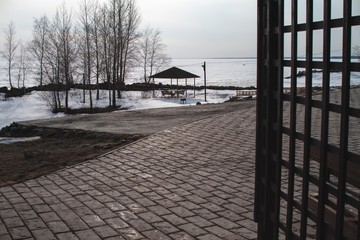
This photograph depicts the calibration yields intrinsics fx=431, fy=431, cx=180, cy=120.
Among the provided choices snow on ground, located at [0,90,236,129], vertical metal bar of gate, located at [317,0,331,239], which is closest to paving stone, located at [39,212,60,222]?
vertical metal bar of gate, located at [317,0,331,239]

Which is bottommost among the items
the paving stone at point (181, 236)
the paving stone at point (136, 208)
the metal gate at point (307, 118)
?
the paving stone at point (181, 236)

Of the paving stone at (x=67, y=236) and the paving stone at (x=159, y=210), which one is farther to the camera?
the paving stone at (x=159, y=210)

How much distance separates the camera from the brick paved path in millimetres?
4254

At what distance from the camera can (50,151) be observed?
30.3 feet

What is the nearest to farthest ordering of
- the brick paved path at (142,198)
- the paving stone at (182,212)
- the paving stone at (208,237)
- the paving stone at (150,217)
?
1. the paving stone at (208,237)
2. the brick paved path at (142,198)
3. the paving stone at (150,217)
4. the paving stone at (182,212)

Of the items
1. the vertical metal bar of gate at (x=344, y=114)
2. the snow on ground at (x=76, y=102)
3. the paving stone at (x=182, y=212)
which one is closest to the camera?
the vertical metal bar of gate at (x=344, y=114)

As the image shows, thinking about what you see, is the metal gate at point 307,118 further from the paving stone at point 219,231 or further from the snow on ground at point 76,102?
the snow on ground at point 76,102

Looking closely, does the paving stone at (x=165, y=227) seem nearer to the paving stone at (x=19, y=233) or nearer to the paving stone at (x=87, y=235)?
the paving stone at (x=87, y=235)

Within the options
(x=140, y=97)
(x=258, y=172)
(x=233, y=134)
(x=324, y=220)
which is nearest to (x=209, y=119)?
(x=233, y=134)

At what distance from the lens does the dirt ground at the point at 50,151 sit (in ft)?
23.0

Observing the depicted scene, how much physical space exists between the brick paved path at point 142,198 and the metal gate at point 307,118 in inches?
51.5

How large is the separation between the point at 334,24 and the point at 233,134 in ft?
26.5

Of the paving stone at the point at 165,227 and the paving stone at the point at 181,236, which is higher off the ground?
the paving stone at the point at 165,227

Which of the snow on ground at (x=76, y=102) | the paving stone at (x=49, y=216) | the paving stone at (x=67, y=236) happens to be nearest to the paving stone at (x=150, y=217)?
the paving stone at (x=67, y=236)
